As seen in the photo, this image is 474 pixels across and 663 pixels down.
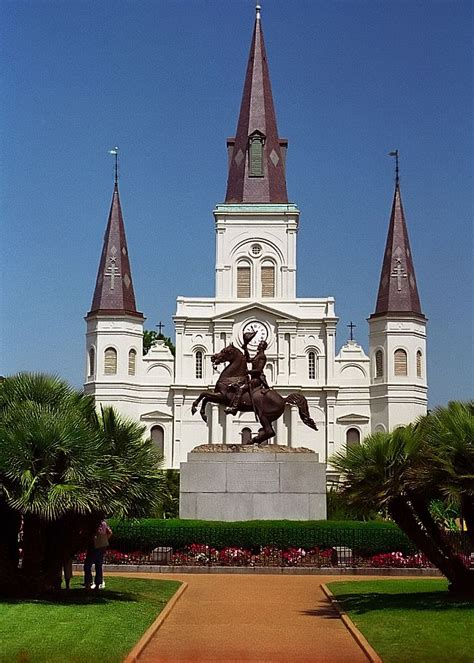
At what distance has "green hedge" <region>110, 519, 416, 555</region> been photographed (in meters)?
27.4

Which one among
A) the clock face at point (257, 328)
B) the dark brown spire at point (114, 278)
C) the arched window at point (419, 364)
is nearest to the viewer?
the arched window at point (419, 364)

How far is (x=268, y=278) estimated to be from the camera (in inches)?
3339

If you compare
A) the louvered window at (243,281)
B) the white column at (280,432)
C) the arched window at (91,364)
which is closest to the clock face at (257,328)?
the louvered window at (243,281)

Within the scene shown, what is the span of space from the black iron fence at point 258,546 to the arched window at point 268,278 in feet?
188

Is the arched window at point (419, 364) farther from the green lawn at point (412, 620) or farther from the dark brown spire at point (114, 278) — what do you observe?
the green lawn at point (412, 620)

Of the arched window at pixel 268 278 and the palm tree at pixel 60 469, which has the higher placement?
the arched window at pixel 268 278

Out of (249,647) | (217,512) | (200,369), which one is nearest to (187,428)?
(200,369)

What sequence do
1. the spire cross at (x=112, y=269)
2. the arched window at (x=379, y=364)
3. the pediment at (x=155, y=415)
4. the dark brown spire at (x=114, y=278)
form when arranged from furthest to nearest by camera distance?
the spire cross at (x=112, y=269) < the dark brown spire at (x=114, y=278) < the arched window at (x=379, y=364) < the pediment at (x=155, y=415)

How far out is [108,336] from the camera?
83.4 m

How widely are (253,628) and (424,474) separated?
150 inches

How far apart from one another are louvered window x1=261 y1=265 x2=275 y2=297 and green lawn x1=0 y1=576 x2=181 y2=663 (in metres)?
64.8

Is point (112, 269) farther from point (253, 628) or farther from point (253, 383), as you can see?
point (253, 628)

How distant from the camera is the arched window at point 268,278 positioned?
278ft

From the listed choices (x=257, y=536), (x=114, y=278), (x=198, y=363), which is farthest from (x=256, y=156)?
(x=257, y=536)
